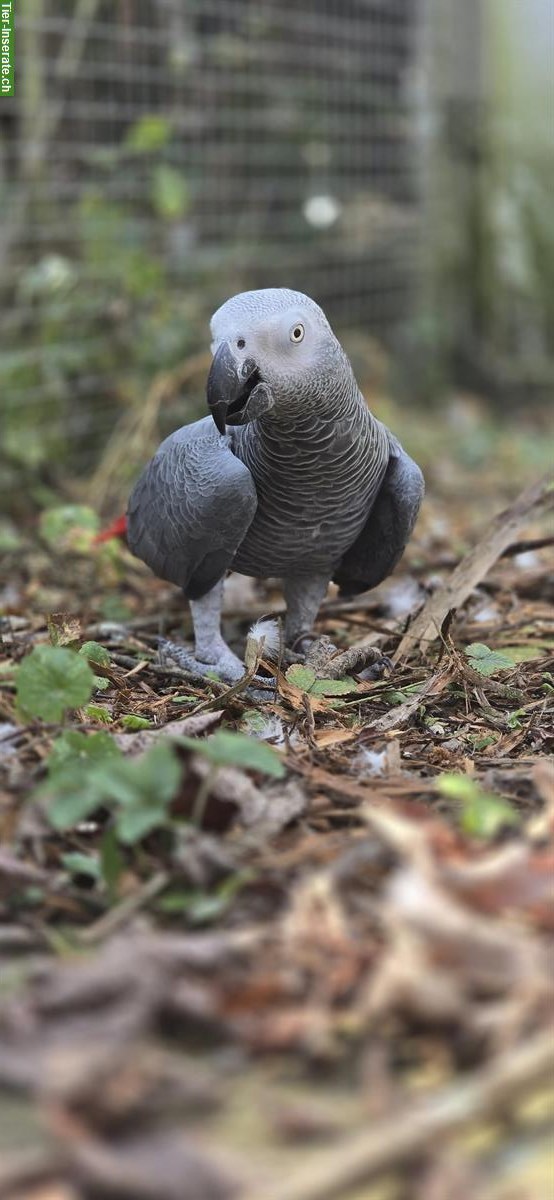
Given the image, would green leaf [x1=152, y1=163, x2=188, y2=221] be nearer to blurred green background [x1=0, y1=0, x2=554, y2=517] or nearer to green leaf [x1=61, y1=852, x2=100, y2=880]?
blurred green background [x1=0, y1=0, x2=554, y2=517]

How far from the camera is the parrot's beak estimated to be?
6.64 feet

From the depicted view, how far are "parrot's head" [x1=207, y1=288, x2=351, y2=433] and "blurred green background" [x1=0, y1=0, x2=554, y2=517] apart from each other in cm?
→ 182

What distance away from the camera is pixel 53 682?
155 centimetres

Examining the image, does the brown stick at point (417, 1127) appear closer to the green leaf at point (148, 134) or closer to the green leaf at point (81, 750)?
the green leaf at point (81, 750)

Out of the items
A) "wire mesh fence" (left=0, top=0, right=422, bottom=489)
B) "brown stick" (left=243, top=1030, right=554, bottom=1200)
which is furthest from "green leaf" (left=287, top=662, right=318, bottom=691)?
"wire mesh fence" (left=0, top=0, right=422, bottom=489)

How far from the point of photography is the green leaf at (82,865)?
4.56 ft

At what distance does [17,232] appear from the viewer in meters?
4.17

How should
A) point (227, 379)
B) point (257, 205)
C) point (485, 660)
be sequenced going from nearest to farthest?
point (227, 379), point (485, 660), point (257, 205)

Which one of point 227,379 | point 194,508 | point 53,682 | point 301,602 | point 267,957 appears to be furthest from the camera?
point 301,602

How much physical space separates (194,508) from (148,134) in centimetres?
236

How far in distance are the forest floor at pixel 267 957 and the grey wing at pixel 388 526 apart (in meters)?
0.68

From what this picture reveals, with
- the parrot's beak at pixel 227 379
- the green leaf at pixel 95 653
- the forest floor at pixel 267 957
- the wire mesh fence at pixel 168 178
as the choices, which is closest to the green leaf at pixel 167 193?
the wire mesh fence at pixel 168 178

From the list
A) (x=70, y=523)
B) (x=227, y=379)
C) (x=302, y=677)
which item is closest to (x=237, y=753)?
(x=302, y=677)

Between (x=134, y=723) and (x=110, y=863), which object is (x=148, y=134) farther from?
(x=110, y=863)
